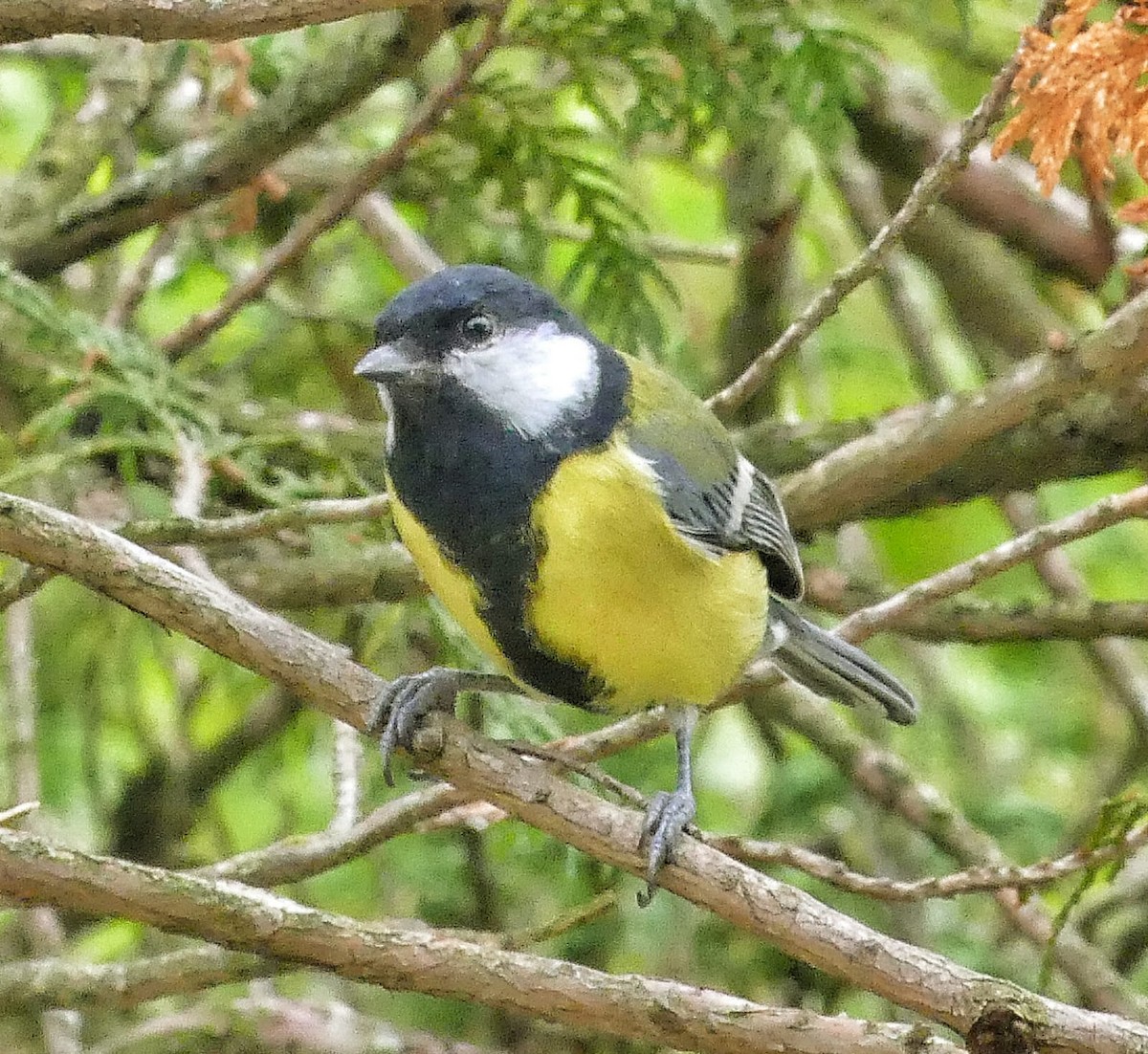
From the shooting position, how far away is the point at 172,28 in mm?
955

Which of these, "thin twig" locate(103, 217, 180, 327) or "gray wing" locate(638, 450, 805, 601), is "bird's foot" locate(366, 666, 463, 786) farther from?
"thin twig" locate(103, 217, 180, 327)

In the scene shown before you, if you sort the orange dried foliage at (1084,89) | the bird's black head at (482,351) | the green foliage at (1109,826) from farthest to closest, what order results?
the bird's black head at (482,351) < the green foliage at (1109,826) < the orange dried foliage at (1084,89)

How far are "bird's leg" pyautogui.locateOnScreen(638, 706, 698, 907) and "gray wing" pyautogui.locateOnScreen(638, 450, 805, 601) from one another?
191 millimetres

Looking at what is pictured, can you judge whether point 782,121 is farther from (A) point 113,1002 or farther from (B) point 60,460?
(A) point 113,1002

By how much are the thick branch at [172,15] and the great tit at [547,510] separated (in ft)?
1.39

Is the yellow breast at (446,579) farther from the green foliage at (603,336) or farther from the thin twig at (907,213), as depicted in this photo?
the thin twig at (907,213)

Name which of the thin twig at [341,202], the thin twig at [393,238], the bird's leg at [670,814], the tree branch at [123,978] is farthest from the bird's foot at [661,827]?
the thin twig at [393,238]

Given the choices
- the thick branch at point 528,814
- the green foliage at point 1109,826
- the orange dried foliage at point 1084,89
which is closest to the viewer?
the thick branch at point 528,814

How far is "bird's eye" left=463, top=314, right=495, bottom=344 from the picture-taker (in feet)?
4.61

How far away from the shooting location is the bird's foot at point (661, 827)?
115 cm

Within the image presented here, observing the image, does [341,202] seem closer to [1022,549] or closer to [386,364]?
[386,364]

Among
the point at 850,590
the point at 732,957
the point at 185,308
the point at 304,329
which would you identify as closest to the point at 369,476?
the point at 304,329

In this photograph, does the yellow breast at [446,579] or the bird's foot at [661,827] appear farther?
the yellow breast at [446,579]

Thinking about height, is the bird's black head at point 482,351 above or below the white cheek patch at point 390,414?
above
